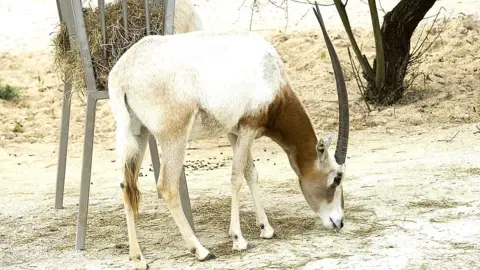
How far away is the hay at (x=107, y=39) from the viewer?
235 inches

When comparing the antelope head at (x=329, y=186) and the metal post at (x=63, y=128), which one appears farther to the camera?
the metal post at (x=63, y=128)

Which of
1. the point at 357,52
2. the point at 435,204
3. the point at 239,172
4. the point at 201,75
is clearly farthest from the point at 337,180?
the point at 357,52

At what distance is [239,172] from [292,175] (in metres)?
2.42

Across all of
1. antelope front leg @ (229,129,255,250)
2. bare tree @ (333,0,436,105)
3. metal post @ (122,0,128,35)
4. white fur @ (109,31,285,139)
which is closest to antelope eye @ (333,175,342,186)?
antelope front leg @ (229,129,255,250)

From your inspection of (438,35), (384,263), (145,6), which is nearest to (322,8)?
(438,35)

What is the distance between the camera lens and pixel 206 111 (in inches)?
215

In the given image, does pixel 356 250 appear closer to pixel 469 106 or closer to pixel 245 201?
pixel 245 201

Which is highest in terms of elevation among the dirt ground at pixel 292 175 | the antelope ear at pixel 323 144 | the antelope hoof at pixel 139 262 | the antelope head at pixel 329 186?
the antelope ear at pixel 323 144

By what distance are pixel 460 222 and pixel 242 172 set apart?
55.3 inches

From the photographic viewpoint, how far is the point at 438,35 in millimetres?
11430

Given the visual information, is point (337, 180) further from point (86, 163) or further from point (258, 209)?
point (86, 163)

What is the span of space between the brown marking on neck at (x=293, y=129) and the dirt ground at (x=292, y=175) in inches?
17.6

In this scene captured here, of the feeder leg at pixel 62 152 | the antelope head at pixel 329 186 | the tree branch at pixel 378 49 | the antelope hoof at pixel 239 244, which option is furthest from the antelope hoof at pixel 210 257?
the tree branch at pixel 378 49

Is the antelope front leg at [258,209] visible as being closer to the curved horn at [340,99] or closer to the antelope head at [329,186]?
the antelope head at [329,186]
